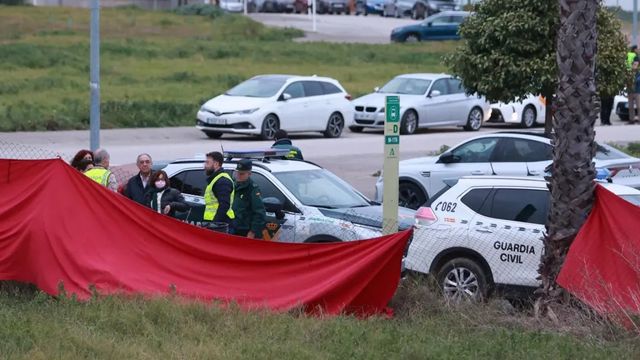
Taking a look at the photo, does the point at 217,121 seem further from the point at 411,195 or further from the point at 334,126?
the point at 411,195

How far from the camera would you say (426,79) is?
32062 millimetres

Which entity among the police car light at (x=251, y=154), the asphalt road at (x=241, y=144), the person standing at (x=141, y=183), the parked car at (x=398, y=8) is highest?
the parked car at (x=398, y=8)

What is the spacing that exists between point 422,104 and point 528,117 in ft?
13.7

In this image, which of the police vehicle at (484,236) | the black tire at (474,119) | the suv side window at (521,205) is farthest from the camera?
the black tire at (474,119)

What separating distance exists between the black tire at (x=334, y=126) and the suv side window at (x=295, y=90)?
1.16 meters

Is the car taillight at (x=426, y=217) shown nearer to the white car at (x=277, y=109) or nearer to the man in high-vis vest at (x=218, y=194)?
the man in high-vis vest at (x=218, y=194)

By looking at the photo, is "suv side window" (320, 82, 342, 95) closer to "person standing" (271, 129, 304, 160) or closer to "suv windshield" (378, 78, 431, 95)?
"suv windshield" (378, 78, 431, 95)

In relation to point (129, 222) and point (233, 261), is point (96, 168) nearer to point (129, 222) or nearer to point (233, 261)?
point (129, 222)

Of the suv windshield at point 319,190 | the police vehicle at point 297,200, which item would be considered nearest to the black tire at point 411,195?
the police vehicle at point 297,200

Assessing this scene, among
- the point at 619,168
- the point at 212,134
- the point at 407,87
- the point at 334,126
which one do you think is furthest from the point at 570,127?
the point at 407,87

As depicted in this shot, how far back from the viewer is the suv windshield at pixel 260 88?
2931cm

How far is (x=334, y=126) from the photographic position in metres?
30.8

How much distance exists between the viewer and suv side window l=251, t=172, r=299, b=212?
43.9 ft

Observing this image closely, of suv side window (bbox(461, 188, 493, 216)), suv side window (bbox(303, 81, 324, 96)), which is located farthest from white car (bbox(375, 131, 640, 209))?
suv side window (bbox(303, 81, 324, 96))
